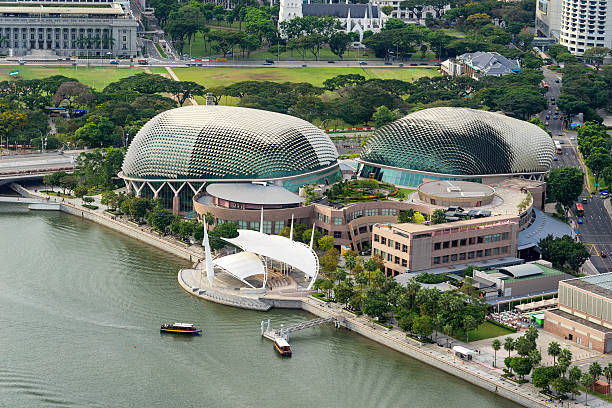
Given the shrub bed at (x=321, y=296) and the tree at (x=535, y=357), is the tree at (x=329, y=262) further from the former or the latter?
the tree at (x=535, y=357)

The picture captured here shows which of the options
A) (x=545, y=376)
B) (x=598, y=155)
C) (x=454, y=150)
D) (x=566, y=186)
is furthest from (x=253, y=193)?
(x=598, y=155)

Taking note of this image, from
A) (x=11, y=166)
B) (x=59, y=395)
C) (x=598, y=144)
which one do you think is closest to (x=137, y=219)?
(x=11, y=166)

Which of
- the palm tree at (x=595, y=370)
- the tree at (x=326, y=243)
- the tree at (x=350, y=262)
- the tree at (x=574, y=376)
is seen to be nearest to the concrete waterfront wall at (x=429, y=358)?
the tree at (x=574, y=376)

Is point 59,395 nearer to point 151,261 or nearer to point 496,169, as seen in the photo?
point 151,261

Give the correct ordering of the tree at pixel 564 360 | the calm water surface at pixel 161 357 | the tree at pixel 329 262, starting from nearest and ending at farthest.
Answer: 1. the calm water surface at pixel 161 357
2. the tree at pixel 564 360
3. the tree at pixel 329 262

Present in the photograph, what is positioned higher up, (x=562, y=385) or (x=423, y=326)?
(x=423, y=326)

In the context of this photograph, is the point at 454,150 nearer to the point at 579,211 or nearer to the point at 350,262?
the point at 579,211
